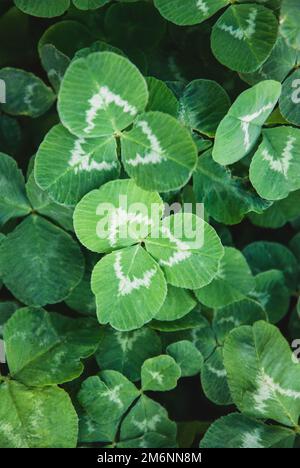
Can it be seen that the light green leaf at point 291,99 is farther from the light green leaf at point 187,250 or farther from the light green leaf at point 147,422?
the light green leaf at point 147,422

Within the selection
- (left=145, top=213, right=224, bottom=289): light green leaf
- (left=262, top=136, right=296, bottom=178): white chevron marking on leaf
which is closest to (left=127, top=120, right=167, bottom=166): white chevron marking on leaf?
(left=145, top=213, right=224, bottom=289): light green leaf

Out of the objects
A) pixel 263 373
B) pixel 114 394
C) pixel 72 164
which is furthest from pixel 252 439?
pixel 72 164

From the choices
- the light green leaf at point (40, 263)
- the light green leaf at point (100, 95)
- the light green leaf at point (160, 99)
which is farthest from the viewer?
the light green leaf at point (40, 263)

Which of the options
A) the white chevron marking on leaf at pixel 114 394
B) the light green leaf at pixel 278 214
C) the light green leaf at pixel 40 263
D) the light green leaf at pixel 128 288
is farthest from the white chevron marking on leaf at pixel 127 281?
the light green leaf at pixel 278 214

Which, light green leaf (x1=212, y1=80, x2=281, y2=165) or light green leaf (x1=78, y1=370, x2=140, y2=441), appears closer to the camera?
light green leaf (x1=212, y1=80, x2=281, y2=165)

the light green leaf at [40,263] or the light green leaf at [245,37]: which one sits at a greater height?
the light green leaf at [245,37]

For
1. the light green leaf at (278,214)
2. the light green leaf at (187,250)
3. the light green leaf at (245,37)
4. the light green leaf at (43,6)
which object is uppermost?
the light green leaf at (43,6)

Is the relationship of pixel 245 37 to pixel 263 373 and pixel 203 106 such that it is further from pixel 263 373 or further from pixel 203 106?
pixel 263 373

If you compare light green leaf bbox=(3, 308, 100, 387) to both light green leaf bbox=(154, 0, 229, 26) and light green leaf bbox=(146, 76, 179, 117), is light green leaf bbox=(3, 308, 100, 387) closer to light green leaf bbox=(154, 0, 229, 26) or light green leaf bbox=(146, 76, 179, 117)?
light green leaf bbox=(146, 76, 179, 117)
